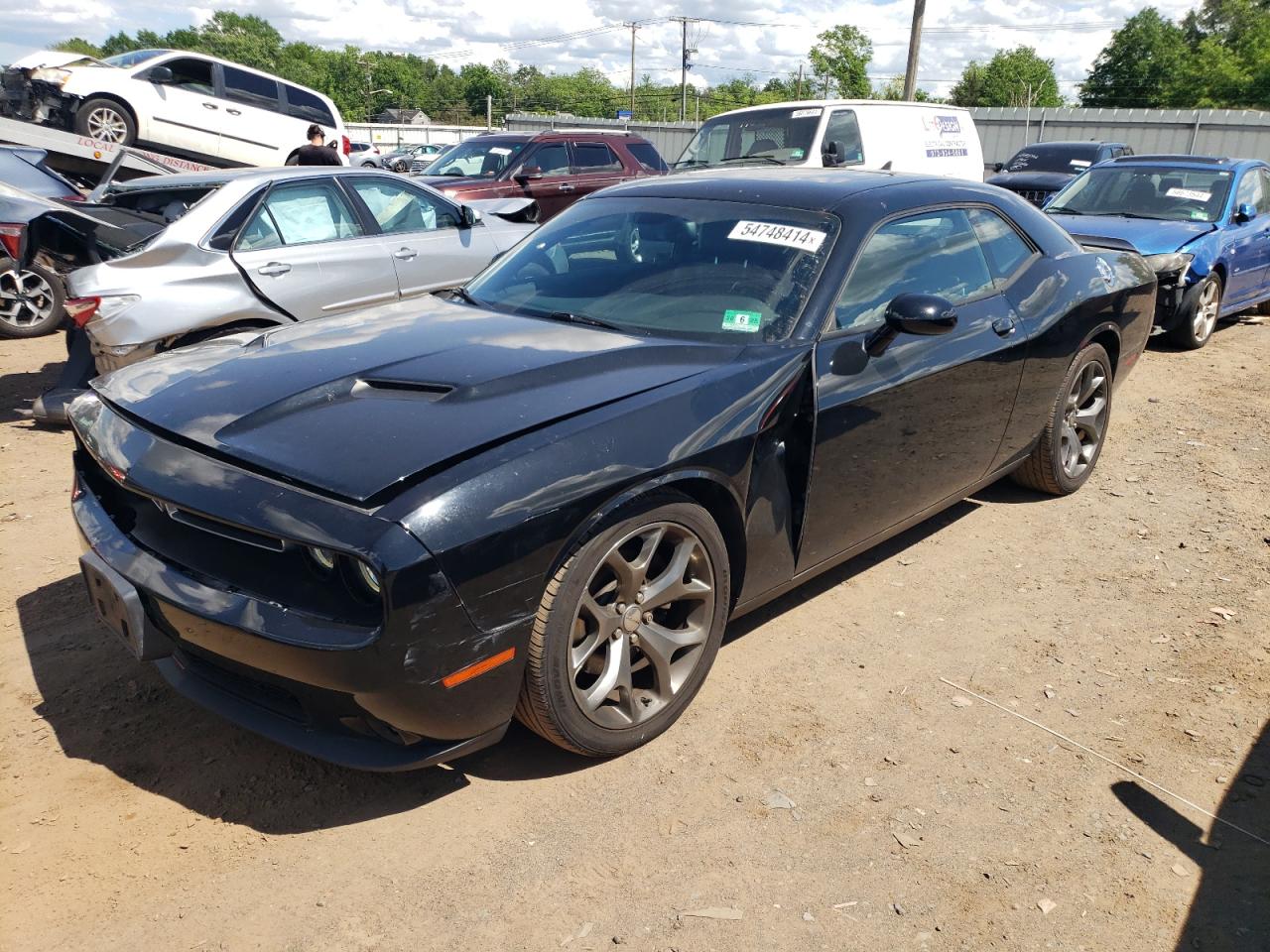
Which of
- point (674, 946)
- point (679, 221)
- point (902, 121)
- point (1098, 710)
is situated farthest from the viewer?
point (902, 121)

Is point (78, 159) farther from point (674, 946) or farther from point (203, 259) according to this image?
point (674, 946)

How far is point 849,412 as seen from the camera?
133 inches

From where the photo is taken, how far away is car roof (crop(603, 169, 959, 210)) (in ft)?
12.2

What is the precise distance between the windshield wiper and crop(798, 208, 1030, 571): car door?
2.45 ft

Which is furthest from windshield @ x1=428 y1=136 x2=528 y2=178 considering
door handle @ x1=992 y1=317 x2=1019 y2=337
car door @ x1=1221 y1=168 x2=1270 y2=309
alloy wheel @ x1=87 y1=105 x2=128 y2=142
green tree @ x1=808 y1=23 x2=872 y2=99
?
green tree @ x1=808 y1=23 x2=872 y2=99

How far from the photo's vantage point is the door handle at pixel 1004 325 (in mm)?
4184

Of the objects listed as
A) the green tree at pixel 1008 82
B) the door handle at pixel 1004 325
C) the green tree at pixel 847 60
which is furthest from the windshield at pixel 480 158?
the green tree at pixel 1008 82

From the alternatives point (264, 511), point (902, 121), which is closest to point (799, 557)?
point (264, 511)

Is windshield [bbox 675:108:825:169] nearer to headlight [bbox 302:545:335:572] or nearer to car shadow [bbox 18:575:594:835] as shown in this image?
car shadow [bbox 18:575:594:835]

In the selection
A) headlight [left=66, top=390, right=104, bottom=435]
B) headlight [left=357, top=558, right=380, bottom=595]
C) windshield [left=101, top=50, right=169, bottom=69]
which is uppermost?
windshield [left=101, top=50, right=169, bottom=69]

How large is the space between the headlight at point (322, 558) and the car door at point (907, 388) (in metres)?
1.63

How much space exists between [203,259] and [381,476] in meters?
4.32

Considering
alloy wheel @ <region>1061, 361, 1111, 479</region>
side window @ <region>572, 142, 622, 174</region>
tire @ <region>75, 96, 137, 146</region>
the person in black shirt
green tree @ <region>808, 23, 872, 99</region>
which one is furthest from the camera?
green tree @ <region>808, 23, 872, 99</region>

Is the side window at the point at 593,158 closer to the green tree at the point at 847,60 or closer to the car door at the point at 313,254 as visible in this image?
the car door at the point at 313,254
